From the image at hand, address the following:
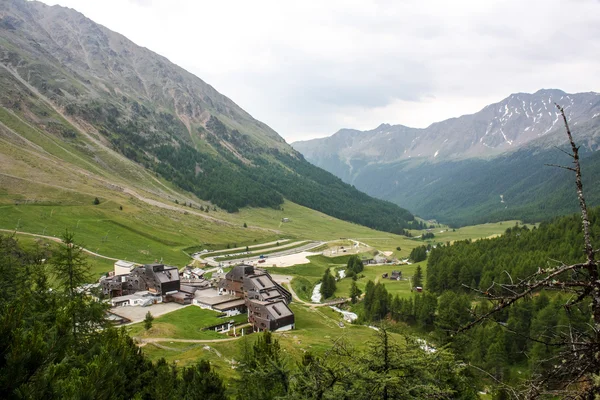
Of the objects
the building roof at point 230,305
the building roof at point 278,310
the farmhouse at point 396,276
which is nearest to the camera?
the building roof at point 278,310

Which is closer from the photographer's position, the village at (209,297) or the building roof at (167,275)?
the village at (209,297)

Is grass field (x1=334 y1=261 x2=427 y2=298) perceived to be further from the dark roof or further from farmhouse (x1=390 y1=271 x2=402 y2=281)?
the dark roof

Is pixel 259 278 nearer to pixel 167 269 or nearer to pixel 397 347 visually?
pixel 167 269

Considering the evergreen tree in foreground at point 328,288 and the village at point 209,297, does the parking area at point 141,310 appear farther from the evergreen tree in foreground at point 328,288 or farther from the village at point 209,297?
the evergreen tree in foreground at point 328,288

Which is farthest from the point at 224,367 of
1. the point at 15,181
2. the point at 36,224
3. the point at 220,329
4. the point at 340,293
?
the point at 15,181

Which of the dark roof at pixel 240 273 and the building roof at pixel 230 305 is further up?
the dark roof at pixel 240 273

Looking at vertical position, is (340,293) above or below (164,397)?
below

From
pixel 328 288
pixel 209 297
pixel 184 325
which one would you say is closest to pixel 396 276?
pixel 328 288

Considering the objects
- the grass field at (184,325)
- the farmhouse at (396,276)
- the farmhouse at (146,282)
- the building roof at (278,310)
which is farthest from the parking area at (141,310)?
the farmhouse at (396,276)
